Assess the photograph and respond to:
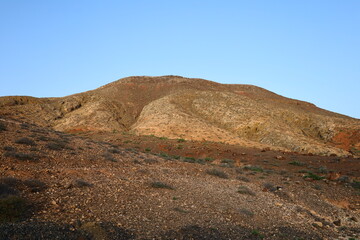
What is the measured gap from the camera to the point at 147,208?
9.45m

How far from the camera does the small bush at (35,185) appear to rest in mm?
8867

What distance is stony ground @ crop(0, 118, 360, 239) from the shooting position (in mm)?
7398

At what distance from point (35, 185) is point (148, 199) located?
381cm

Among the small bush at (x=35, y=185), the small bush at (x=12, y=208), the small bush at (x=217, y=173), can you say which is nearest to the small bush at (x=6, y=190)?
the small bush at (x=12, y=208)

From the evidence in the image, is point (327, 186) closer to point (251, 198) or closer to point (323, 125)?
point (251, 198)

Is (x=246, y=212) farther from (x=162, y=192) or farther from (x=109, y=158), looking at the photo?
(x=109, y=158)

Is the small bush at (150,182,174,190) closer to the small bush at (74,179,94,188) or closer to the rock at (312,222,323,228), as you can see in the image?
the small bush at (74,179,94,188)

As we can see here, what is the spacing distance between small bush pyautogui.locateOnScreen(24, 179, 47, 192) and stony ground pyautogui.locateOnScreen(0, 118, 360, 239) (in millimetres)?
36

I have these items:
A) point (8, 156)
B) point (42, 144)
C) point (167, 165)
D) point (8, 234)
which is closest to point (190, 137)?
point (167, 165)

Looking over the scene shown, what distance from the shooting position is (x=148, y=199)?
10.4 meters

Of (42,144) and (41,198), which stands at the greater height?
(42,144)

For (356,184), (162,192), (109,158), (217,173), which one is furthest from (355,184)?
(109,158)

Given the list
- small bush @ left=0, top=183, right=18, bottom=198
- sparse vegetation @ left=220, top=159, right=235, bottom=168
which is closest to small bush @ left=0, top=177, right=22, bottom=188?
small bush @ left=0, top=183, right=18, bottom=198

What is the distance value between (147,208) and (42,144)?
29.9ft
